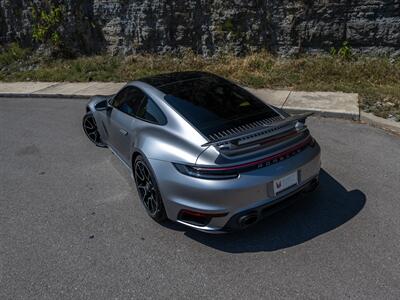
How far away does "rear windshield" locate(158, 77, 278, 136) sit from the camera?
345 centimetres

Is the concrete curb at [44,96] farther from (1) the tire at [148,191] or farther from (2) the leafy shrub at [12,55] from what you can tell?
(1) the tire at [148,191]

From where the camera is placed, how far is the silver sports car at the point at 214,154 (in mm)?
2994

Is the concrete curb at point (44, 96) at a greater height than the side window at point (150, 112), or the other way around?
the side window at point (150, 112)

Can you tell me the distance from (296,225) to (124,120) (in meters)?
2.30

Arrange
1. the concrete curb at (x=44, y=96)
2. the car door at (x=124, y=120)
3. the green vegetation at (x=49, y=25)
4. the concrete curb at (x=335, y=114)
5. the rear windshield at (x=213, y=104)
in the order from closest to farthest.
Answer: the rear windshield at (x=213, y=104) < the car door at (x=124, y=120) < the concrete curb at (x=335, y=114) < the concrete curb at (x=44, y=96) < the green vegetation at (x=49, y=25)

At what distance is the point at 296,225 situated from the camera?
3494mm

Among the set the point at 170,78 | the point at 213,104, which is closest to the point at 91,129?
the point at 170,78

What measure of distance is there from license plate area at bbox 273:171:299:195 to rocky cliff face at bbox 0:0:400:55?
24.2 ft

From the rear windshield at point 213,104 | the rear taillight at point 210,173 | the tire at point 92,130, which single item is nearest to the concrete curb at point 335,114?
the rear windshield at point 213,104

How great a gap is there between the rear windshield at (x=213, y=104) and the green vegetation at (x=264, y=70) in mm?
3370

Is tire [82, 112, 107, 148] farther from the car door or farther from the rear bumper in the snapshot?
the rear bumper

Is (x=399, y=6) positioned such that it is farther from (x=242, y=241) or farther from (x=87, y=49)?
(x=87, y=49)

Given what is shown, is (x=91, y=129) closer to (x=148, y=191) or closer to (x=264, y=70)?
(x=148, y=191)

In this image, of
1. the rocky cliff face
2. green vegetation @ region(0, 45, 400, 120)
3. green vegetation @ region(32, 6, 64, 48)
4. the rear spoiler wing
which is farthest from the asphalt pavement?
green vegetation @ region(32, 6, 64, 48)
